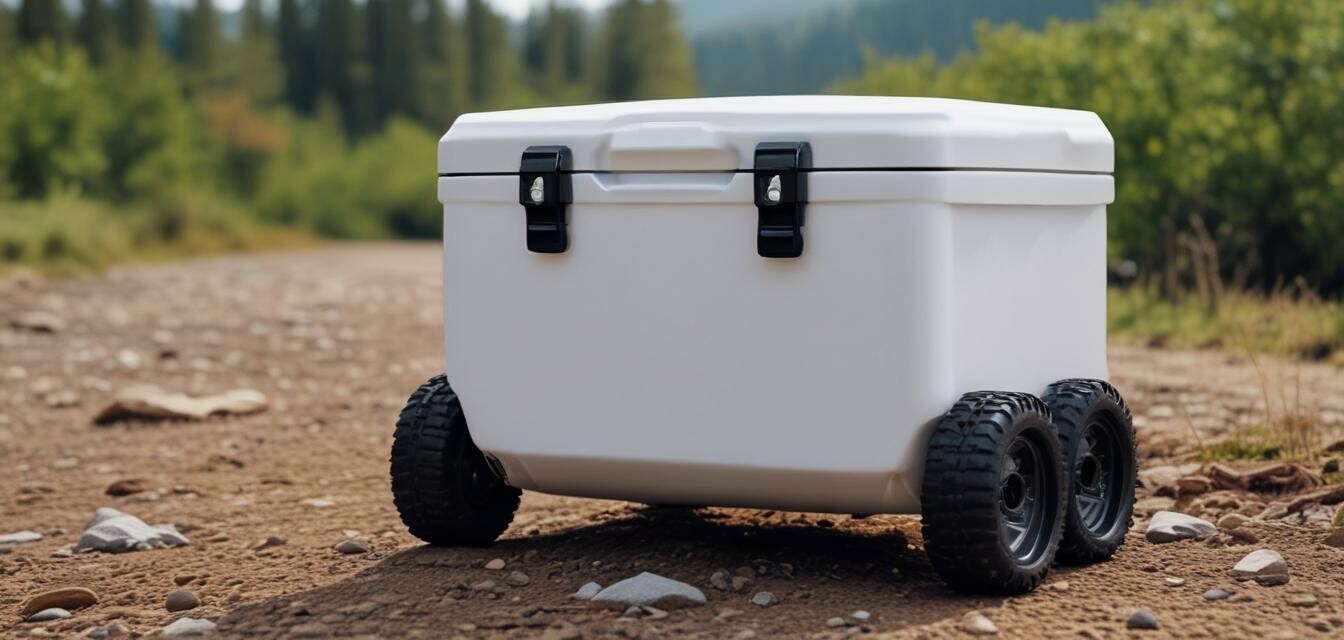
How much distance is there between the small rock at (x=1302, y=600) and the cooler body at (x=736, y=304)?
0.76m

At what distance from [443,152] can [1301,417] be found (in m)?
3.05

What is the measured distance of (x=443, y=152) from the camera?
Result: 384 centimetres

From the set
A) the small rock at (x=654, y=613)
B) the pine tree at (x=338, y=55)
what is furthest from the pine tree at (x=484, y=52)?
the small rock at (x=654, y=613)

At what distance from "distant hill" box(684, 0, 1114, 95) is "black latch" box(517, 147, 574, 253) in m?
37.5

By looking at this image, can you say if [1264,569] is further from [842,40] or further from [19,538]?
[842,40]

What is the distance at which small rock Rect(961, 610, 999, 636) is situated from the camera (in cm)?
313

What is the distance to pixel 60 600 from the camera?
3.68 meters

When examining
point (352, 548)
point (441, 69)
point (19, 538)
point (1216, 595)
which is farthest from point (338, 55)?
point (1216, 595)

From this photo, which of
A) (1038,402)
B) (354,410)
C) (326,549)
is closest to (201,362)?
(354,410)

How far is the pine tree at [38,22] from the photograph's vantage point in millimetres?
40781

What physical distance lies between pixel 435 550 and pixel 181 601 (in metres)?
0.67

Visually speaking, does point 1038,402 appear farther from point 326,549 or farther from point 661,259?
point 326,549

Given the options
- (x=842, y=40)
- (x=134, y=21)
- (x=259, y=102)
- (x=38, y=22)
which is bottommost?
(x=259, y=102)

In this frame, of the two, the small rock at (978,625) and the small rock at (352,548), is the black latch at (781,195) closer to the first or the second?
the small rock at (978,625)
